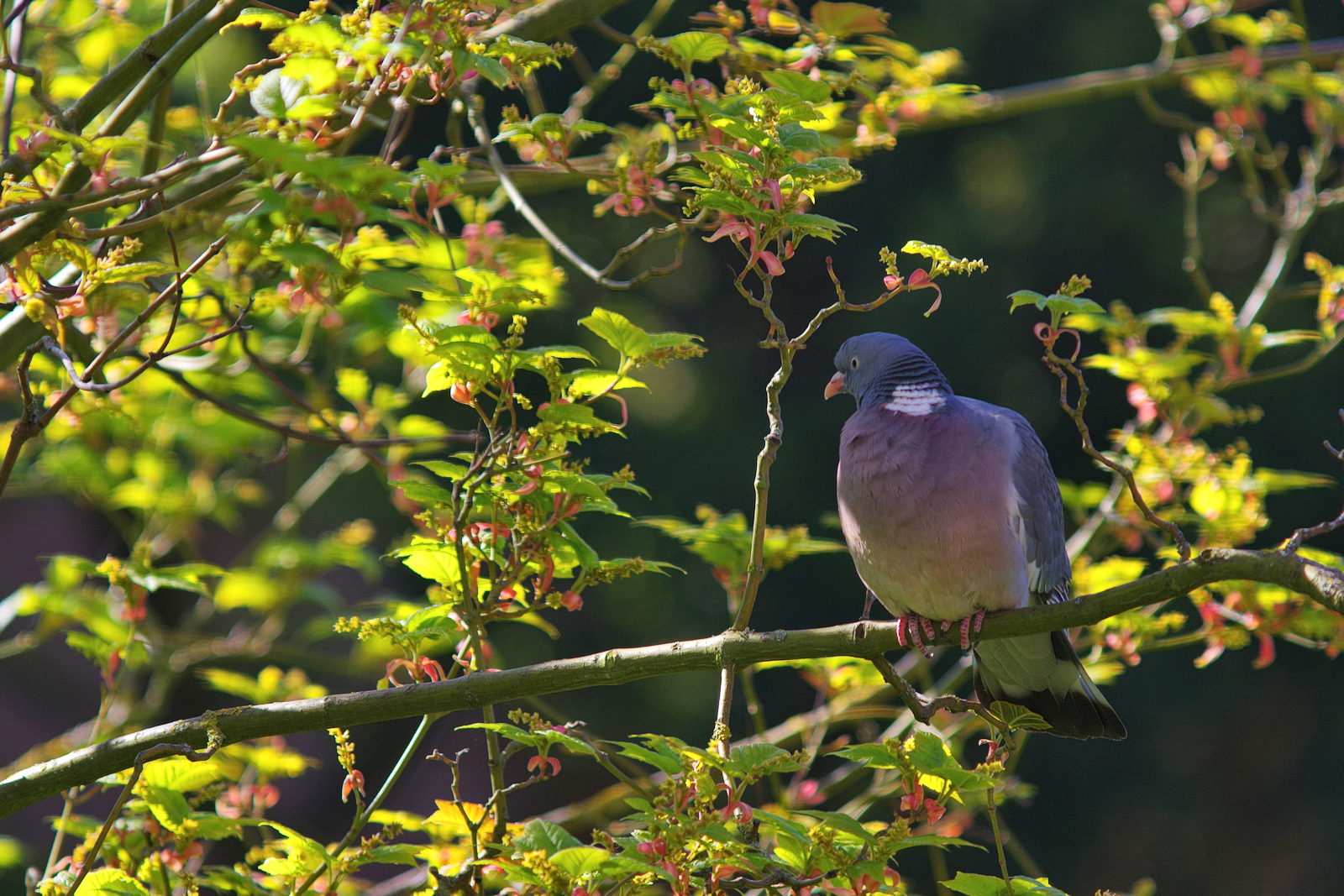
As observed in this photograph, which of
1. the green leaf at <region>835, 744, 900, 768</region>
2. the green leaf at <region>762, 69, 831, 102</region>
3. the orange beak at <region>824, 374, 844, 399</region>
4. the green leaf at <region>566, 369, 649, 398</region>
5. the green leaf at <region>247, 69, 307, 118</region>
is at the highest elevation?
the green leaf at <region>247, 69, 307, 118</region>

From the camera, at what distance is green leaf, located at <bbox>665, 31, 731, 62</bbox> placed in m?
1.78

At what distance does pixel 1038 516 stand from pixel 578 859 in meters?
1.26

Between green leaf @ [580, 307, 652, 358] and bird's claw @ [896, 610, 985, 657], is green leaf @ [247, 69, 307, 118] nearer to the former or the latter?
green leaf @ [580, 307, 652, 358]

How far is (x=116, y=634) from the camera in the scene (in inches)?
95.4

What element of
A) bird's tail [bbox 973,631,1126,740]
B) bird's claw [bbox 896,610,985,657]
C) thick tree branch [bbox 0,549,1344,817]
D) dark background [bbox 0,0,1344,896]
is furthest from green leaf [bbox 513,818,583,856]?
dark background [bbox 0,0,1344,896]

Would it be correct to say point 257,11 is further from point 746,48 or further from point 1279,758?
point 1279,758

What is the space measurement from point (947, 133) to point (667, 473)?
2841 mm

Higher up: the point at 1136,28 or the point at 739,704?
the point at 1136,28

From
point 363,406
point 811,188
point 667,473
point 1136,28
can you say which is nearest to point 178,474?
point 363,406

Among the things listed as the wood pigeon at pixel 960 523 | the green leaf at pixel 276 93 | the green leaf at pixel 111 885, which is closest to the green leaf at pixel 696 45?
the green leaf at pixel 276 93

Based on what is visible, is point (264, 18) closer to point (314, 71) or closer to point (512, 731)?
point (314, 71)

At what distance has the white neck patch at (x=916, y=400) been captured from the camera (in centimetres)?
212

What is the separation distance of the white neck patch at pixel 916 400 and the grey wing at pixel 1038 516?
0.52 feet

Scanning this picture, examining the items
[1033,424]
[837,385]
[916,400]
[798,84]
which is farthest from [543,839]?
[1033,424]
